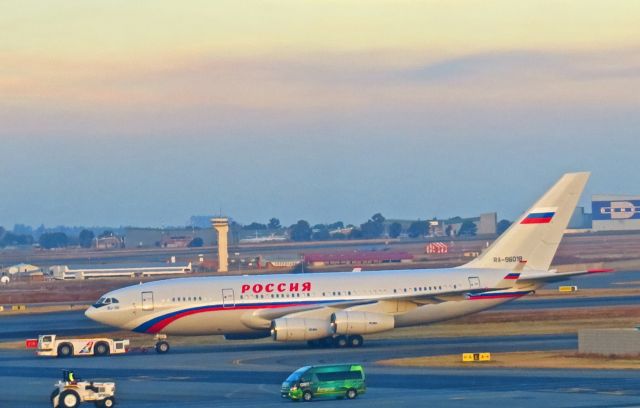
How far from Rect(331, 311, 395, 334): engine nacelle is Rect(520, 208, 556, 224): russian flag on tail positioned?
34.4 feet

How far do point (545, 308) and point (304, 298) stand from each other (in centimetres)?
2724

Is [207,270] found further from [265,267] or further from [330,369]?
[330,369]

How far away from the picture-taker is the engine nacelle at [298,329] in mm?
66938

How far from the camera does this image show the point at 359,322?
67.9 meters

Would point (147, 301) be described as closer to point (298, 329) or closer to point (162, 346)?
point (162, 346)

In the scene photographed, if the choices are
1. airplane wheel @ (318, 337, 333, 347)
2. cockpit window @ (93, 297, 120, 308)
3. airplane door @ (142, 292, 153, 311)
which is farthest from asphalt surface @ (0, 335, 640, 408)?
cockpit window @ (93, 297, 120, 308)

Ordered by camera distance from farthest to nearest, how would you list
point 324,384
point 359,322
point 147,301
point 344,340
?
point 147,301
point 344,340
point 359,322
point 324,384

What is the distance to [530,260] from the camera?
7181 cm

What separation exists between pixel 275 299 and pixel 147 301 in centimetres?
701

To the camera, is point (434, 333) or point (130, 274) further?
point (130, 274)

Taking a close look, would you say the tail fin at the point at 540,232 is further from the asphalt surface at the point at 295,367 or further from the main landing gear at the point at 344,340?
the main landing gear at the point at 344,340

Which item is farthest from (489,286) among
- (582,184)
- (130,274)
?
(130,274)

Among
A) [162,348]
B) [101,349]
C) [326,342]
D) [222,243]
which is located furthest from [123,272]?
[326,342]

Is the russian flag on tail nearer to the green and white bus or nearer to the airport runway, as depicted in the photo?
the airport runway
